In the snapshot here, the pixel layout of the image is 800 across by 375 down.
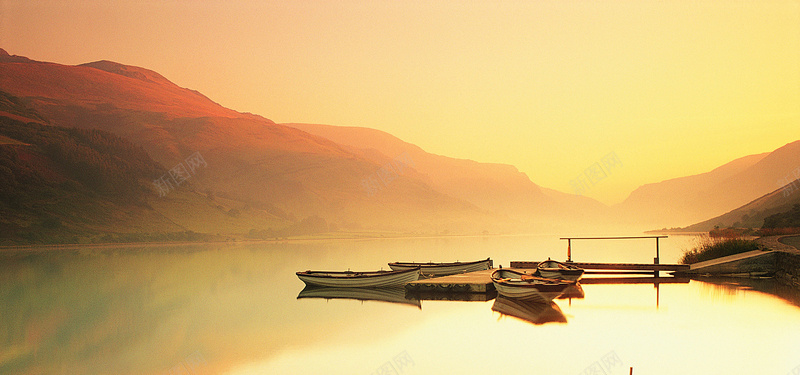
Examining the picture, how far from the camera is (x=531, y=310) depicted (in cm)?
2688

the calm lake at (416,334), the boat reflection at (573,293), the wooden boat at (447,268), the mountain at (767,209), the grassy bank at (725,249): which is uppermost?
the mountain at (767,209)

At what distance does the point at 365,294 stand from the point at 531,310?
13100 mm

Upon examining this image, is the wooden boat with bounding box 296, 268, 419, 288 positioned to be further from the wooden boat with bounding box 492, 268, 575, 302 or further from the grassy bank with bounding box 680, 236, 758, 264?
the grassy bank with bounding box 680, 236, 758, 264

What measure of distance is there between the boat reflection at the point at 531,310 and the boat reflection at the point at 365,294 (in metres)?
5.10

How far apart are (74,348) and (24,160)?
599ft

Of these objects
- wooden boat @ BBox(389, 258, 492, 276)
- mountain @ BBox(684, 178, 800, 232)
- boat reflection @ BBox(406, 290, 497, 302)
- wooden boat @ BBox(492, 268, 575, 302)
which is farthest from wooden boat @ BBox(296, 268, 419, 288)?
mountain @ BBox(684, 178, 800, 232)

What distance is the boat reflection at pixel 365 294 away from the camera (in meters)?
33.9

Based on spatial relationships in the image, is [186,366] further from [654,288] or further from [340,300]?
[654,288]

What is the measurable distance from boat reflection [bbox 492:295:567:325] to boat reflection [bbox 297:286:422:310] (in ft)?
16.7

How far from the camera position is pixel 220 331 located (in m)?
26.9

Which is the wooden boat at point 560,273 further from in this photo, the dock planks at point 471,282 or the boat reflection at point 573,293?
the dock planks at point 471,282

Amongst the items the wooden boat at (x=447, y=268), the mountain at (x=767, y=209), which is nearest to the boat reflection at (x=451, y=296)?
the wooden boat at (x=447, y=268)

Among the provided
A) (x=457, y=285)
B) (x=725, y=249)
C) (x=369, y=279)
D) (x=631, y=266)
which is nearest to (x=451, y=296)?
(x=457, y=285)

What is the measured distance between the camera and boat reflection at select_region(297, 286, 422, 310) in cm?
3393
